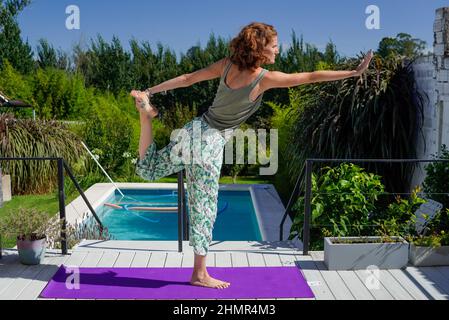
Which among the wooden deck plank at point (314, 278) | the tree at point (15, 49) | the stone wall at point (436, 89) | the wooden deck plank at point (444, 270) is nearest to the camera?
the wooden deck plank at point (314, 278)

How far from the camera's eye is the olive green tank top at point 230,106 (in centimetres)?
311

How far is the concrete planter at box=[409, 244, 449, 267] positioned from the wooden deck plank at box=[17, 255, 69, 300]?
2.61 metres

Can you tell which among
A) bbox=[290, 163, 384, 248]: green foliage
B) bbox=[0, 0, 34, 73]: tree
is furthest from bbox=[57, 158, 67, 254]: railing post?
bbox=[0, 0, 34, 73]: tree

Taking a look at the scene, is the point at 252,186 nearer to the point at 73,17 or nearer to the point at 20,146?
the point at 20,146

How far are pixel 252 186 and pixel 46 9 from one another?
1115 centimetres

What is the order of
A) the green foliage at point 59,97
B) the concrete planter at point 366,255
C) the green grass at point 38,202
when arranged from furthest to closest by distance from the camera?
the green foliage at point 59,97 → the green grass at point 38,202 → the concrete planter at point 366,255

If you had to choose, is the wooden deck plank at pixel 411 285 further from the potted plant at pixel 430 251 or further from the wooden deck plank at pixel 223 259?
the wooden deck plank at pixel 223 259

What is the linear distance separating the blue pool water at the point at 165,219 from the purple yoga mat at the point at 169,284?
11.3ft

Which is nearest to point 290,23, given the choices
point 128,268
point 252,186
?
point 252,186

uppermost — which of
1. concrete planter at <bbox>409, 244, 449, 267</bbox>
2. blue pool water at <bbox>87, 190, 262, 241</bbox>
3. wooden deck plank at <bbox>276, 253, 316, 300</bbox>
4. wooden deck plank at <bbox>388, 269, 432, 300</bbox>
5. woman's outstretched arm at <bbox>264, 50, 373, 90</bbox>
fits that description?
woman's outstretched arm at <bbox>264, 50, 373, 90</bbox>

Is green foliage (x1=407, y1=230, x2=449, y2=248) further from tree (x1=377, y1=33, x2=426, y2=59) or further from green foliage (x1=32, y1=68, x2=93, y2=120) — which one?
green foliage (x1=32, y1=68, x2=93, y2=120)

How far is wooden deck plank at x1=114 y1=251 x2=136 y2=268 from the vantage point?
3996 millimetres

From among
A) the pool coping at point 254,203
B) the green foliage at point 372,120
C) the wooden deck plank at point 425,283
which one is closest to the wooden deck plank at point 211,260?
the wooden deck plank at point 425,283
